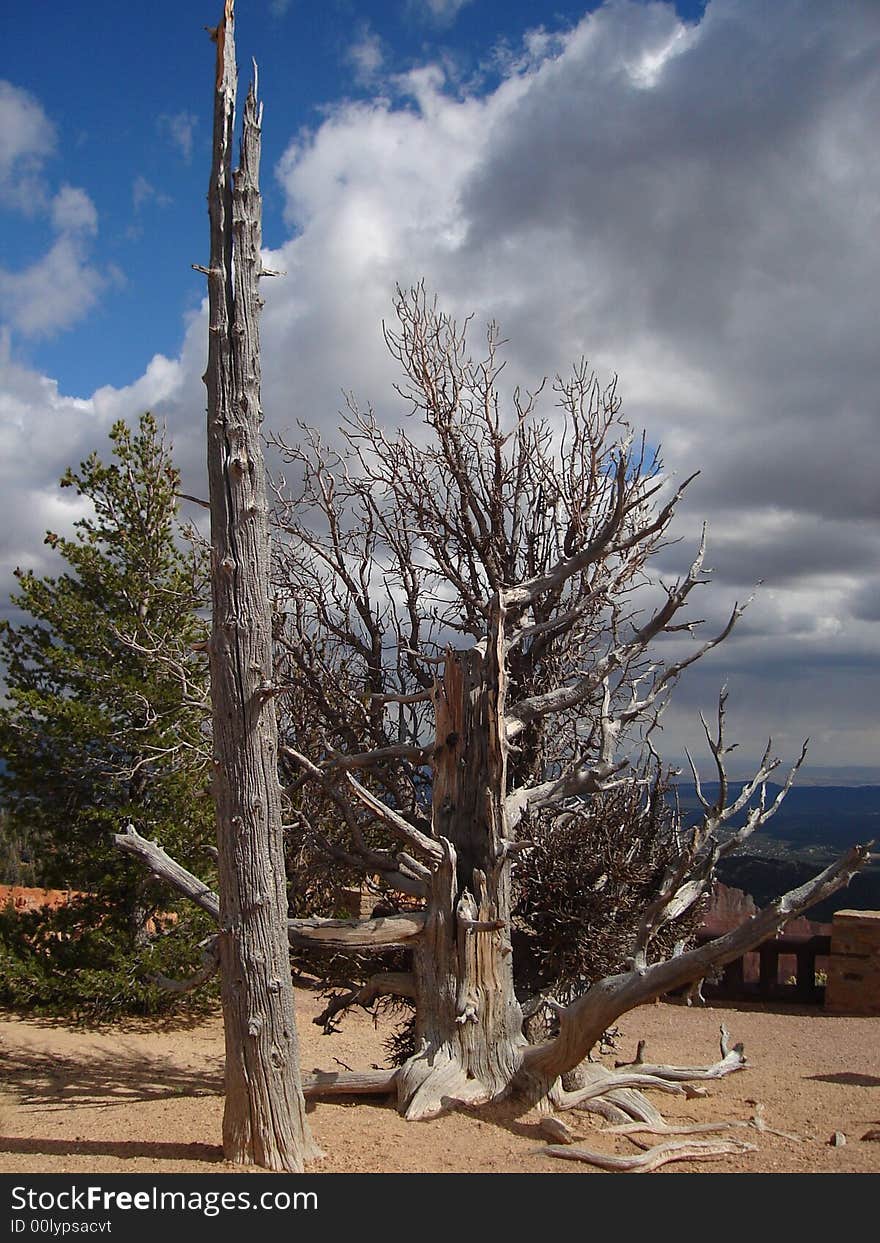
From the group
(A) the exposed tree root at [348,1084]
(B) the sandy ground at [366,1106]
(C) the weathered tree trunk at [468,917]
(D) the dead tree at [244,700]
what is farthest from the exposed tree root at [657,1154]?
(D) the dead tree at [244,700]

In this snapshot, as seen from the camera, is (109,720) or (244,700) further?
(109,720)

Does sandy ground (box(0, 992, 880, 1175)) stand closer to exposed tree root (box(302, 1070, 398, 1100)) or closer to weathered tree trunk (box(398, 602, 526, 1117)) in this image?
exposed tree root (box(302, 1070, 398, 1100))

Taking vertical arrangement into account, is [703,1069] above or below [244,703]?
below

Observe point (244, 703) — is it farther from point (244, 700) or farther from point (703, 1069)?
point (703, 1069)

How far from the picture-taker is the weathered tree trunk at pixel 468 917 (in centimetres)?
636

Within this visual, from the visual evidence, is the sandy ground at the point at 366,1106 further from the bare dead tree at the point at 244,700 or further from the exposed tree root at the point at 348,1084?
the bare dead tree at the point at 244,700

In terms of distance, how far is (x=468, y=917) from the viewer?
641cm

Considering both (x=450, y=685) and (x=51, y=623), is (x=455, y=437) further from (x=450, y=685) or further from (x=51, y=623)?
(x=51, y=623)

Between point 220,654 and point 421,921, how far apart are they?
8.51ft

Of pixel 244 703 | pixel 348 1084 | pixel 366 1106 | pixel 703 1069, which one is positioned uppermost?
pixel 244 703

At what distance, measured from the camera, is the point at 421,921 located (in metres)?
6.62

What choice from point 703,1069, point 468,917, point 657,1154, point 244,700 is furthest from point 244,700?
point 703,1069

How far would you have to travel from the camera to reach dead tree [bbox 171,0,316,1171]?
489 centimetres

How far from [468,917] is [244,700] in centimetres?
237
